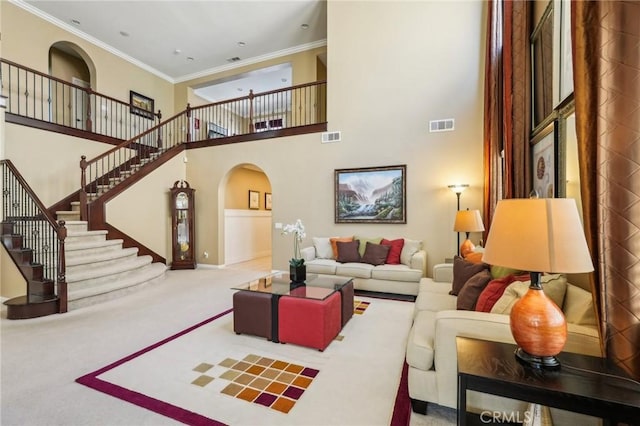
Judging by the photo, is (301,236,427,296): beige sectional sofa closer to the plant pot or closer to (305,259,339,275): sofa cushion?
(305,259,339,275): sofa cushion

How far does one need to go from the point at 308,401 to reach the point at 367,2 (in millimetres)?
6573

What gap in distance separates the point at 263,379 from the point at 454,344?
1471 mm

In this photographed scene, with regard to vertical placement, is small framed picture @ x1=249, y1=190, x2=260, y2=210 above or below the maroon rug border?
above

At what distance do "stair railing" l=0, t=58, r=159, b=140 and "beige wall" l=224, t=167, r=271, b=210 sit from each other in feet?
9.22

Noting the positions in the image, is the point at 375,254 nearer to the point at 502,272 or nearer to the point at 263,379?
the point at 502,272

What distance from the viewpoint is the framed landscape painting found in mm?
5461

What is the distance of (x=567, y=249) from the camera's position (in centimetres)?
124

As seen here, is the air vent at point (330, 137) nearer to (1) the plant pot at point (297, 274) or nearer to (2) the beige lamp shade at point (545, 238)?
(1) the plant pot at point (297, 274)

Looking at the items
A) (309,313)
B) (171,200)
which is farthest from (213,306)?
(171,200)

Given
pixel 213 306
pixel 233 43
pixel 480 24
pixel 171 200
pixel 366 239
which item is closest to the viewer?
pixel 213 306

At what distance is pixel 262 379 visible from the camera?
232cm

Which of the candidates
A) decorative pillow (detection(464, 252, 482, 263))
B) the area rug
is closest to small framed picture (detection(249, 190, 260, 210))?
the area rug

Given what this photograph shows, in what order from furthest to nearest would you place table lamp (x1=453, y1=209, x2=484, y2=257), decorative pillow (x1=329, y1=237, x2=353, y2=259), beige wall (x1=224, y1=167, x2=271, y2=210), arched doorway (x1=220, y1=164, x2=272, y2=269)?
beige wall (x1=224, y1=167, x2=271, y2=210), arched doorway (x1=220, y1=164, x2=272, y2=269), decorative pillow (x1=329, y1=237, x2=353, y2=259), table lamp (x1=453, y1=209, x2=484, y2=257)

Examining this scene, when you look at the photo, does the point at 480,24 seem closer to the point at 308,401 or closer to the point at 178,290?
the point at 308,401
